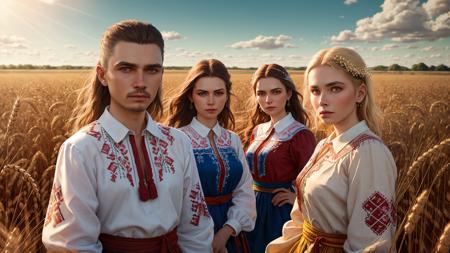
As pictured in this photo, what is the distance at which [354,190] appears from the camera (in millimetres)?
1583

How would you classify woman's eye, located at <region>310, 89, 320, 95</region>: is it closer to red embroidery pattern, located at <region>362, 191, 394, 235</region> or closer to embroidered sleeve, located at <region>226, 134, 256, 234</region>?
red embroidery pattern, located at <region>362, 191, 394, 235</region>

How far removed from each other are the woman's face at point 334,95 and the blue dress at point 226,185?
0.96m

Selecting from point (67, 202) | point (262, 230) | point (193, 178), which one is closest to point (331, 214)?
point (193, 178)

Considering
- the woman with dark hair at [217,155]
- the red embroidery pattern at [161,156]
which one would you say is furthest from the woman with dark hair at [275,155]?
the red embroidery pattern at [161,156]

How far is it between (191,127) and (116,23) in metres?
1.26

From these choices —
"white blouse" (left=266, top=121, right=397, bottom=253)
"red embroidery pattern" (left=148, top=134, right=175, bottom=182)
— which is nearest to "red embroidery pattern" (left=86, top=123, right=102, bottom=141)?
"red embroidery pattern" (left=148, top=134, right=175, bottom=182)

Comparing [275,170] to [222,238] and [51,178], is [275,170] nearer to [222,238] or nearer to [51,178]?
[222,238]

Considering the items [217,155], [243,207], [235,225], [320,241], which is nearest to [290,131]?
[217,155]

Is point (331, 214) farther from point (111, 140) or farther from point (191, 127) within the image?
point (191, 127)

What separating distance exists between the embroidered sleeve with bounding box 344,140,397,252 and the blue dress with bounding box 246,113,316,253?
4.46ft

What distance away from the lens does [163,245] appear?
1561mm

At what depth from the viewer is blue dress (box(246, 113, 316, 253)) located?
2986 mm

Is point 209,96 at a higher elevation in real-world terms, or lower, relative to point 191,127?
higher

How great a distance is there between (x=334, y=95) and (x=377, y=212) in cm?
53
